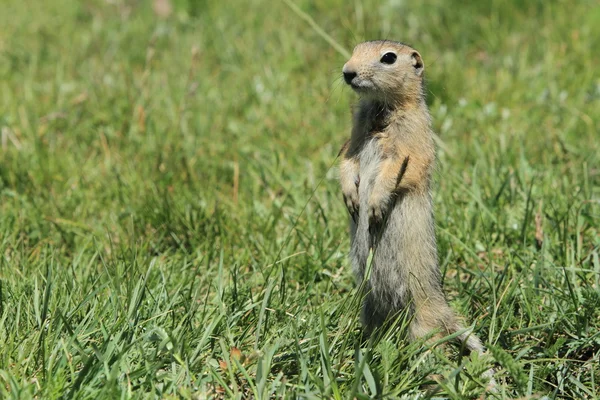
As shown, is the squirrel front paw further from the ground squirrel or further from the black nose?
the black nose

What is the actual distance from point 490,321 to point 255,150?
236 cm

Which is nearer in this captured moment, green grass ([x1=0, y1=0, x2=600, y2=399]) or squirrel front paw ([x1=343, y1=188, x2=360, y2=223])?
green grass ([x1=0, y1=0, x2=600, y2=399])

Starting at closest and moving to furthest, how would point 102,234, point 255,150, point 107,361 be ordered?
point 107,361 < point 102,234 < point 255,150

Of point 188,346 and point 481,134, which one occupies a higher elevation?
point 481,134

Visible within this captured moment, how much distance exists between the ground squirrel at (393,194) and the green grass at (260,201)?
17cm

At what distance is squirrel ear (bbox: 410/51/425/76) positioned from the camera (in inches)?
143

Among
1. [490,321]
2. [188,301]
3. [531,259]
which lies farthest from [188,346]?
[531,259]

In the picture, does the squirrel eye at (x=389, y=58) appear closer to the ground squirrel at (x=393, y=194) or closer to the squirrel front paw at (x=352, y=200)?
the ground squirrel at (x=393, y=194)

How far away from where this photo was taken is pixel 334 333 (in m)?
3.32

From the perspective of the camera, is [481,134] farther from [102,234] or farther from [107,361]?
[107,361]

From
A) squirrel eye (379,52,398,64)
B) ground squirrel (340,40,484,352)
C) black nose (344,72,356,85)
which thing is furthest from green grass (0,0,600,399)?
squirrel eye (379,52,398,64)

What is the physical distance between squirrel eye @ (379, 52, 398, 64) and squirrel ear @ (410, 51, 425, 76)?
12 centimetres

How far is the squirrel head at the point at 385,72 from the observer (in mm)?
3436

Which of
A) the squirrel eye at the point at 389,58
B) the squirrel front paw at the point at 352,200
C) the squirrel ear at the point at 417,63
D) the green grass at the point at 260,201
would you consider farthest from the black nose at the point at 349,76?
the green grass at the point at 260,201
